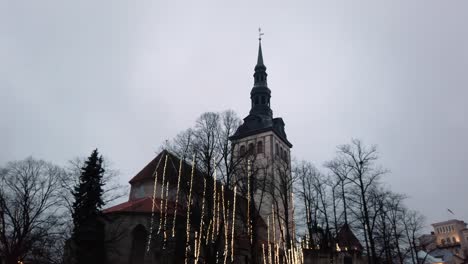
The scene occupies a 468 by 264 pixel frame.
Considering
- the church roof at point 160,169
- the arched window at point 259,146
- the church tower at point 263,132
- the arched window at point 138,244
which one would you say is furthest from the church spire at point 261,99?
the arched window at point 138,244

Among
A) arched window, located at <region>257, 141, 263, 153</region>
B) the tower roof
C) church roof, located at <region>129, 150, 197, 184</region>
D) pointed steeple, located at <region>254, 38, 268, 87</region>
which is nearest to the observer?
church roof, located at <region>129, 150, 197, 184</region>

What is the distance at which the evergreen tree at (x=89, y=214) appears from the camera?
24.5 metres

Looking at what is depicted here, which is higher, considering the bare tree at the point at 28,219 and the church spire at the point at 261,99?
the church spire at the point at 261,99

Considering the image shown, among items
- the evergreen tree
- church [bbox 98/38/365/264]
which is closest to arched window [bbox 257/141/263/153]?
church [bbox 98/38/365/264]

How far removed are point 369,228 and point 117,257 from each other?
56.6 ft

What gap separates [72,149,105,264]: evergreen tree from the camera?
24.5 metres

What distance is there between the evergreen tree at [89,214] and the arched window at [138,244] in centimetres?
218

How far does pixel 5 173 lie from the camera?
3030 cm

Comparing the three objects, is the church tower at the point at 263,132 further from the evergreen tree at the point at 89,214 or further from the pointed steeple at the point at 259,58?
the evergreen tree at the point at 89,214

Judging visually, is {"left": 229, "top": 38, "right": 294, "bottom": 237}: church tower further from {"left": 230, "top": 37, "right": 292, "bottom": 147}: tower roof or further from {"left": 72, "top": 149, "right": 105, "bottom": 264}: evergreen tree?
{"left": 72, "top": 149, "right": 105, "bottom": 264}: evergreen tree

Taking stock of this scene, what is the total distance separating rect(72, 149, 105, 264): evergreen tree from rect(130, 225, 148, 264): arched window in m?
2.18

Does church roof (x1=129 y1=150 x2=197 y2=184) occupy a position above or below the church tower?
below

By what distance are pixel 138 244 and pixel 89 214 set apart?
438 cm

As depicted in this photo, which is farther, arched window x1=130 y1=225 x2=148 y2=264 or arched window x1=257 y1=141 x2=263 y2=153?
arched window x1=257 y1=141 x2=263 y2=153
